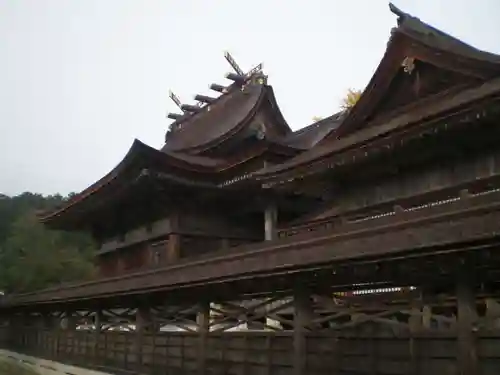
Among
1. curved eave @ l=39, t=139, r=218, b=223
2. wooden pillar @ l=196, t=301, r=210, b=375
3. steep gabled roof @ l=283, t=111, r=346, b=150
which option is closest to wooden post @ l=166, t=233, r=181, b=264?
curved eave @ l=39, t=139, r=218, b=223

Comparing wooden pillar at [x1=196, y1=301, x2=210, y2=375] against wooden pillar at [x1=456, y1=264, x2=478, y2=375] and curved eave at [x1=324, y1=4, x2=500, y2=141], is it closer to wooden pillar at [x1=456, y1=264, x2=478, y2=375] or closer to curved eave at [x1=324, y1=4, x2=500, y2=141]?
wooden pillar at [x1=456, y1=264, x2=478, y2=375]

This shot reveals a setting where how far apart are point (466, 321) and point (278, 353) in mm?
3530

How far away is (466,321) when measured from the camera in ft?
21.2

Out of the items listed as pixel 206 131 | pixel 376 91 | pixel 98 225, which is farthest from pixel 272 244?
pixel 98 225

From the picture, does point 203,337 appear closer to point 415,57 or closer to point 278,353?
point 278,353

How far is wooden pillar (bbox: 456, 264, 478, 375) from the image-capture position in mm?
6352

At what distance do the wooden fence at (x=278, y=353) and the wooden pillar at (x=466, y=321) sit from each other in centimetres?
9

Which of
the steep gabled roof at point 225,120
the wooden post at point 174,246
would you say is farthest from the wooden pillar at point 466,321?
the steep gabled roof at point 225,120

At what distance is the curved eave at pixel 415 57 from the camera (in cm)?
1130

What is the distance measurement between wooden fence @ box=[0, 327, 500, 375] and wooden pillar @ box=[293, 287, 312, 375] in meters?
0.08

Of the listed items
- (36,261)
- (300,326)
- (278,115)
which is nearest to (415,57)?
(300,326)

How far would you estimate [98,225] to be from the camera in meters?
24.1

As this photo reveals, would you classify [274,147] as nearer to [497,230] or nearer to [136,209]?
[136,209]

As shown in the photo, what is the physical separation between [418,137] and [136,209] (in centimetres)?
1186
